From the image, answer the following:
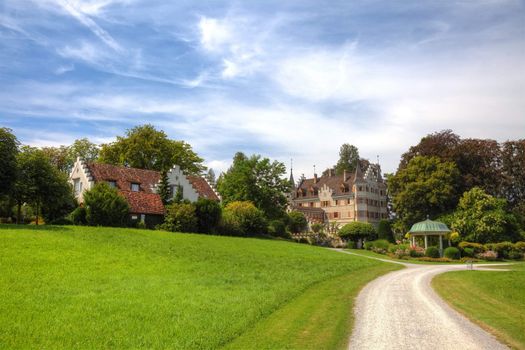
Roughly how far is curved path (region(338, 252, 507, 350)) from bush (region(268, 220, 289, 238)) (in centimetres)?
4045

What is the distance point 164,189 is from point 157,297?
124 ft

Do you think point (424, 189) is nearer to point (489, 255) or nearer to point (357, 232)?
point (357, 232)

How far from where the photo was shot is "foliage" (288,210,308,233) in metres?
78.1

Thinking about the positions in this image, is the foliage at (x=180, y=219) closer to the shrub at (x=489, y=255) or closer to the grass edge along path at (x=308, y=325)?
the grass edge along path at (x=308, y=325)

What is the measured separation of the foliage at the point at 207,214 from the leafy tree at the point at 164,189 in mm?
5461

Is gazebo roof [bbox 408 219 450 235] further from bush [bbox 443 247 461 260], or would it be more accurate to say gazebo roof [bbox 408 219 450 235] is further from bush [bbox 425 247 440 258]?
bush [bbox 443 247 461 260]

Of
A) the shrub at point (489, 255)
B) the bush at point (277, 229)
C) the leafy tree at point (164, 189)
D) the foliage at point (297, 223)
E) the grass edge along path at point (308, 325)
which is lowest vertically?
the grass edge along path at point (308, 325)

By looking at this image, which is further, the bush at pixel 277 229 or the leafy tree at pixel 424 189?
the leafy tree at pixel 424 189

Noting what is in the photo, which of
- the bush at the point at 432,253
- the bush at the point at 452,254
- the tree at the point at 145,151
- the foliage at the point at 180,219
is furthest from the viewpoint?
the tree at the point at 145,151

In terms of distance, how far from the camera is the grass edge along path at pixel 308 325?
12.2m

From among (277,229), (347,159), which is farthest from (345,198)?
(277,229)

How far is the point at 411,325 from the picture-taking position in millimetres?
14516

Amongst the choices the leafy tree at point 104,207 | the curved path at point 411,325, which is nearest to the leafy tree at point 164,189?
the leafy tree at point 104,207

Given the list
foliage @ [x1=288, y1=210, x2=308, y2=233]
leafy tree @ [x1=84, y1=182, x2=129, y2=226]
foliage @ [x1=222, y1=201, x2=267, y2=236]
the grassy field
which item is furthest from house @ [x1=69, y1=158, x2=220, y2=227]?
foliage @ [x1=288, y1=210, x2=308, y2=233]
